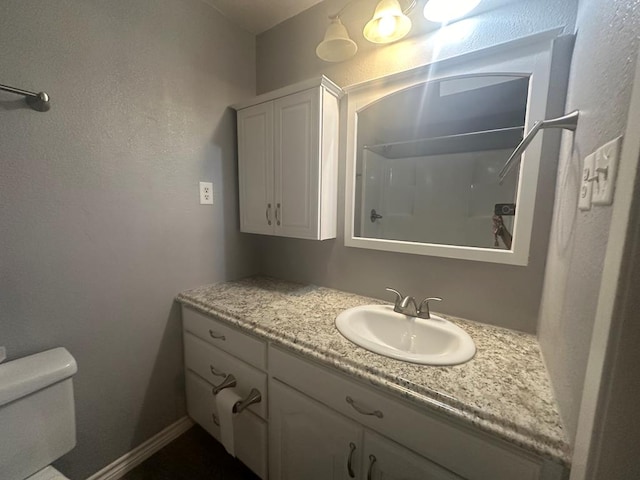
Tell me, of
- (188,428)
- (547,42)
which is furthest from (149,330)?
(547,42)

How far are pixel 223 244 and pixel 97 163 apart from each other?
0.71m

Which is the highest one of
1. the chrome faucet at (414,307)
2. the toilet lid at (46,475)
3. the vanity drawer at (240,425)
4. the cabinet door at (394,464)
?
the chrome faucet at (414,307)

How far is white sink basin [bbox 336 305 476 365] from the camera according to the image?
884mm

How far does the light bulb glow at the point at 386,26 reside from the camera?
104cm

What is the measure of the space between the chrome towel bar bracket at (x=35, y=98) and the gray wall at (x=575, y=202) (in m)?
1.53

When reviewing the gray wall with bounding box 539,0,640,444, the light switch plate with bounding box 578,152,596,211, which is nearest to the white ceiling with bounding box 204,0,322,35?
the gray wall with bounding box 539,0,640,444

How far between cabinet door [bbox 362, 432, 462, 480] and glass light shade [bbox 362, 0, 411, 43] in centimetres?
148

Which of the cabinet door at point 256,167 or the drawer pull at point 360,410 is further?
the cabinet door at point 256,167

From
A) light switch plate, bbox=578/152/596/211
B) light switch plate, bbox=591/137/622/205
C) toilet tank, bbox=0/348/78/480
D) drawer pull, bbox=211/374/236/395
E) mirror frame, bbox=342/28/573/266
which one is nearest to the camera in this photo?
light switch plate, bbox=591/137/622/205

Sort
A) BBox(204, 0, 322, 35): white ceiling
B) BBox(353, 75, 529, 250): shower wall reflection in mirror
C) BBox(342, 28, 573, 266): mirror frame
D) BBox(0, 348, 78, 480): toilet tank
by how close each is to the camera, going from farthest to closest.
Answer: BBox(204, 0, 322, 35): white ceiling → BBox(353, 75, 529, 250): shower wall reflection in mirror → BBox(342, 28, 573, 266): mirror frame → BBox(0, 348, 78, 480): toilet tank

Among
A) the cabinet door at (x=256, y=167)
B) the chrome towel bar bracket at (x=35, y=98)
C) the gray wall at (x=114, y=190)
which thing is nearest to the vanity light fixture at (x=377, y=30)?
the cabinet door at (x=256, y=167)

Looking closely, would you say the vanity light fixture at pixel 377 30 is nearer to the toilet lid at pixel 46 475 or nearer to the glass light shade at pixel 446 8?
the glass light shade at pixel 446 8

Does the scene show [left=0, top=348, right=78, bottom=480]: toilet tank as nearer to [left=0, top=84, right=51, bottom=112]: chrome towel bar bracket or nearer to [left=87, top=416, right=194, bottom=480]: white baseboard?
[left=87, top=416, right=194, bottom=480]: white baseboard

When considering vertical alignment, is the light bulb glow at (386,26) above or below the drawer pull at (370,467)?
above
